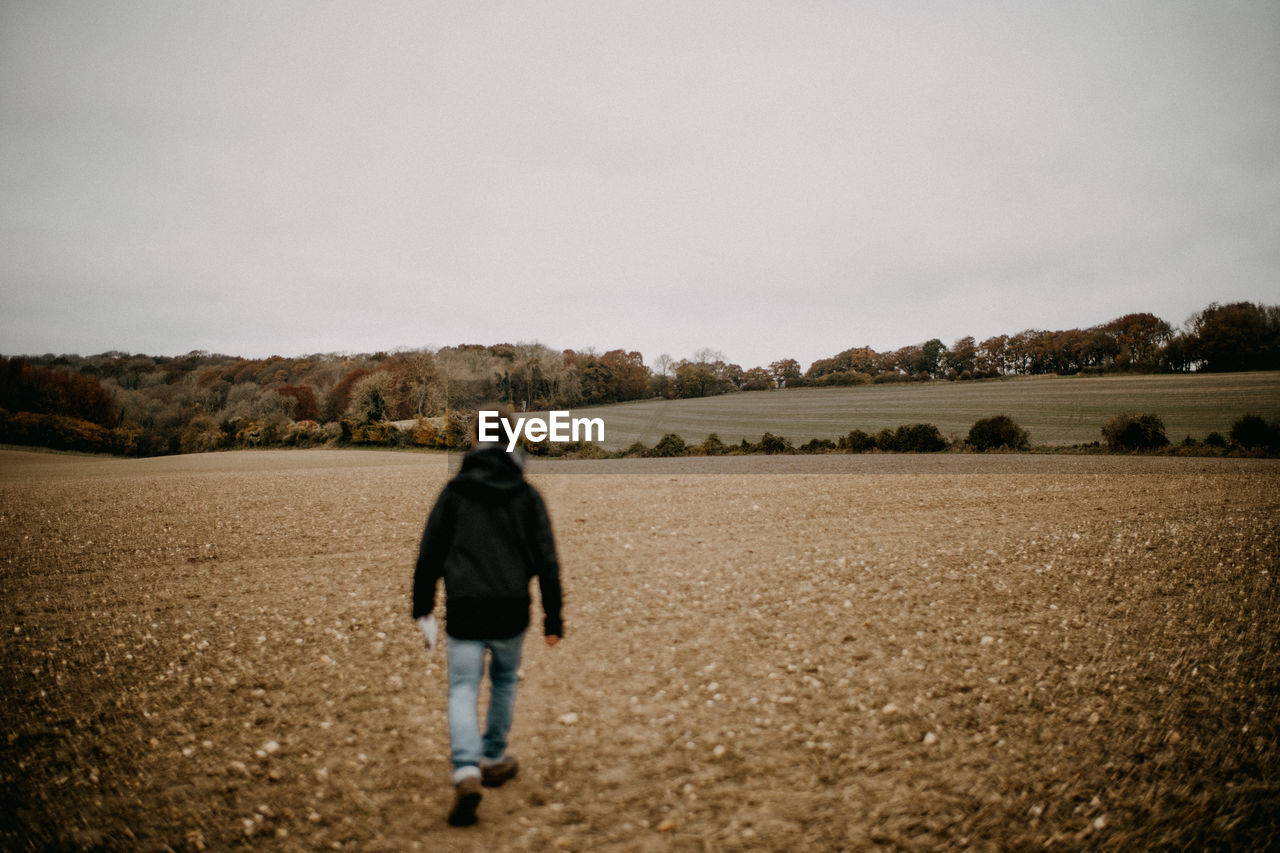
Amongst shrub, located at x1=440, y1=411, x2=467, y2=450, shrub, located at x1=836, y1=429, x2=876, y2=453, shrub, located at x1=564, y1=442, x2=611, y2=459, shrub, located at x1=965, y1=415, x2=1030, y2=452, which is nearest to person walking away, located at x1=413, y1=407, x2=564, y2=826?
shrub, located at x1=564, y1=442, x2=611, y2=459

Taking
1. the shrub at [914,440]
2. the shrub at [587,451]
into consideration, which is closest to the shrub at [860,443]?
the shrub at [914,440]

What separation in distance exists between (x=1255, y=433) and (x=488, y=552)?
46.1 meters

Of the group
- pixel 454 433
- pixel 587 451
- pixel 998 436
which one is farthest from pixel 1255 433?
pixel 454 433

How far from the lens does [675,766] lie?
170 inches

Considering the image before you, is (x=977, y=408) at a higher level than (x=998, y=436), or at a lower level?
higher

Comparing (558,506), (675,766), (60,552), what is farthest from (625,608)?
(60,552)

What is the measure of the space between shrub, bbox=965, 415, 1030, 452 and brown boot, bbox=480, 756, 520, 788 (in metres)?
41.5

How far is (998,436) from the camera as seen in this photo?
122 ft

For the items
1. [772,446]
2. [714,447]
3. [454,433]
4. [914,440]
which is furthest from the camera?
[454,433]

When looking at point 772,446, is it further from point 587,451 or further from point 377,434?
point 377,434

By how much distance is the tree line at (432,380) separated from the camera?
55719 mm

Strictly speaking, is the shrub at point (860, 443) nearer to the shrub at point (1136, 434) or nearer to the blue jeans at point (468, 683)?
the shrub at point (1136, 434)

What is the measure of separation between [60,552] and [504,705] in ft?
47.6

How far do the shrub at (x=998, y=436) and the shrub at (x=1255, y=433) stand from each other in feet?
33.4
